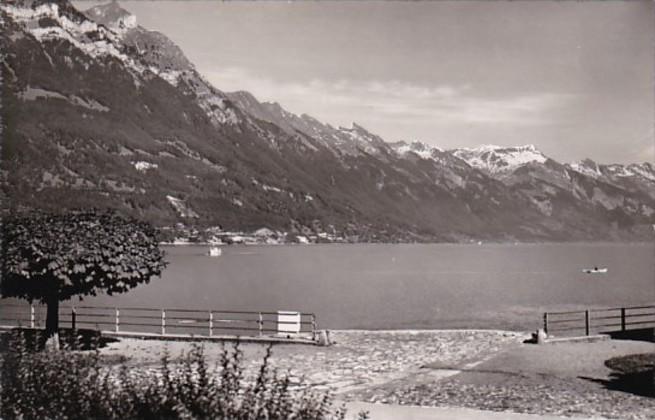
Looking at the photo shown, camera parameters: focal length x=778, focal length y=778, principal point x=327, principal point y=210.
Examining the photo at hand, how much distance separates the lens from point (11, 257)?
879 inches

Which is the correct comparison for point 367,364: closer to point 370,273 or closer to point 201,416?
point 201,416

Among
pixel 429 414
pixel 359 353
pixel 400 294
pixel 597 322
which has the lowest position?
pixel 597 322

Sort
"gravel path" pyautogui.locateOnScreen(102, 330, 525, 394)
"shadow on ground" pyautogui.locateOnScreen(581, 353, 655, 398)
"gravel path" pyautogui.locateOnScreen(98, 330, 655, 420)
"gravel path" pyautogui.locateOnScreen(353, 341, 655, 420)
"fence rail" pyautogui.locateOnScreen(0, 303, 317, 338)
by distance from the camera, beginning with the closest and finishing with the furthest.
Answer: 1. "gravel path" pyautogui.locateOnScreen(353, 341, 655, 420)
2. "gravel path" pyautogui.locateOnScreen(98, 330, 655, 420)
3. "shadow on ground" pyautogui.locateOnScreen(581, 353, 655, 398)
4. "gravel path" pyautogui.locateOnScreen(102, 330, 525, 394)
5. "fence rail" pyautogui.locateOnScreen(0, 303, 317, 338)

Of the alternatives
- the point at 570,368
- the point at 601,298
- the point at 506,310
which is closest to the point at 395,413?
the point at 570,368

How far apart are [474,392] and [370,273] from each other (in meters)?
131

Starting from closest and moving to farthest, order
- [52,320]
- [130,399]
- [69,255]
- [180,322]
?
[130,399] < [69,255] < [52,320] < [180,322]

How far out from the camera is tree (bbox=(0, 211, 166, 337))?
73.8 feet

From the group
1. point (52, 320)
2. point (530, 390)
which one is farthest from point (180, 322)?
point (530, 390)

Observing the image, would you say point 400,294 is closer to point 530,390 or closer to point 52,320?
point 52,320

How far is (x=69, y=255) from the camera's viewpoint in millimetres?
22766

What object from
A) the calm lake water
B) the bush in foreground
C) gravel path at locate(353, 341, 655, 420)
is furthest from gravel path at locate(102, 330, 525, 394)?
the calm lake water

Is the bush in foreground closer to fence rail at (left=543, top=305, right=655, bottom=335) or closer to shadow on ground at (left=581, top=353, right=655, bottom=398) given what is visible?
shadow on ground at (left=581, top=353, right=655, bottom=398)

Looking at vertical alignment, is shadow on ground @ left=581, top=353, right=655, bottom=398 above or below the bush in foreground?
below

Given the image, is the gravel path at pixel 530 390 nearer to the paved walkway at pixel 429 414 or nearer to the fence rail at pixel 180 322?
the paved walkway at pixel 429 414
